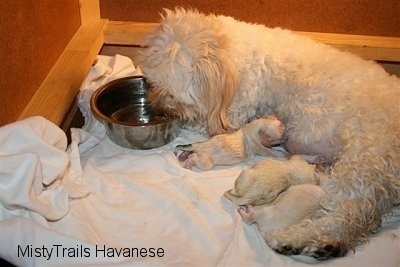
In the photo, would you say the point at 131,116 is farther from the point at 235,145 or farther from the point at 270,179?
the point at 270,179

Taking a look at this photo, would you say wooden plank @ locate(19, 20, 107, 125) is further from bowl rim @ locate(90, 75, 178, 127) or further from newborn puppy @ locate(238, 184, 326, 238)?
newborn puppy @ locate(238, 184, 326, 238)

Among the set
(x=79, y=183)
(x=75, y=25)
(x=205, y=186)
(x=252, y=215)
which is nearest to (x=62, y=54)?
(x=75, y=25)

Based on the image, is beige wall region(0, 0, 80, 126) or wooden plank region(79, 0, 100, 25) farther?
wooden plank region(79, 0, 100, 25)

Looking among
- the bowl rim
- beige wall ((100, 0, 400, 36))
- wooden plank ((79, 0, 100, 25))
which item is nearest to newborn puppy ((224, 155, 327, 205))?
the bowl rim

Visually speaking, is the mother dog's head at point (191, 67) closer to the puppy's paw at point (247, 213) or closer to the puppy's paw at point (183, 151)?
the puppy's paw at point (183, 151)

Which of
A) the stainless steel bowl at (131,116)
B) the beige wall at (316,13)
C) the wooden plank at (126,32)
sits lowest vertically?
the stainless steel bowl at (131,116)

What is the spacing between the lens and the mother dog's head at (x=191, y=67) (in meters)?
1.55

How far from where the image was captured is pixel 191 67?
5.09 ft

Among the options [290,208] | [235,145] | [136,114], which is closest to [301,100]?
[235,145]

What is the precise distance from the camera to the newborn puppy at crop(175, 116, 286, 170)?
66.6 inches

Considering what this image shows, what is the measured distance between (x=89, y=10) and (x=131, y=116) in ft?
2.24

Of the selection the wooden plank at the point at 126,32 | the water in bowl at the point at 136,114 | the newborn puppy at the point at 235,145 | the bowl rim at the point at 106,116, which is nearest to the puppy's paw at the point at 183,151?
the newborn puppy at the point at 235,145

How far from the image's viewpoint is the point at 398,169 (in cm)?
145

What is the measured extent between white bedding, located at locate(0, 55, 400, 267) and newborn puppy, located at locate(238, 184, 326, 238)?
52 millimetres
